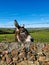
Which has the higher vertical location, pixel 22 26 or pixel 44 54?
pixel 22 26

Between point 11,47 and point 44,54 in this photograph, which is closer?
point 44,54

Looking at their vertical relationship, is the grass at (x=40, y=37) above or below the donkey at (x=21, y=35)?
below

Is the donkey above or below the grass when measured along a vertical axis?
above

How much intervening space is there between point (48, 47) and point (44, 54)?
0.67 feet

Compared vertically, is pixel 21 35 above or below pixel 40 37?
A: above

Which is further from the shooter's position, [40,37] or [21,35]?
[40,37]

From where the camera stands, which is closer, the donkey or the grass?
the donkey

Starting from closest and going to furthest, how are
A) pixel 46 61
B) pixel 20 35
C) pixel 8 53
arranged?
pixel 46 61 → pixel 8 53 → pixel 20 35

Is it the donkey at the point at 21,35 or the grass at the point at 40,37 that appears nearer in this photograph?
the donkey at the point at 21,35

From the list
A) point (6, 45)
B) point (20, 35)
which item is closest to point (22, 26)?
point (20, 35)

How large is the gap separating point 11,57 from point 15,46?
0.31 meters

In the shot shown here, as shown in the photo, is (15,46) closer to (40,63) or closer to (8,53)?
(8,53)

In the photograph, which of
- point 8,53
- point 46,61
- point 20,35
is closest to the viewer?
point 46,61

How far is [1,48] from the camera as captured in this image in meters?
5.16
